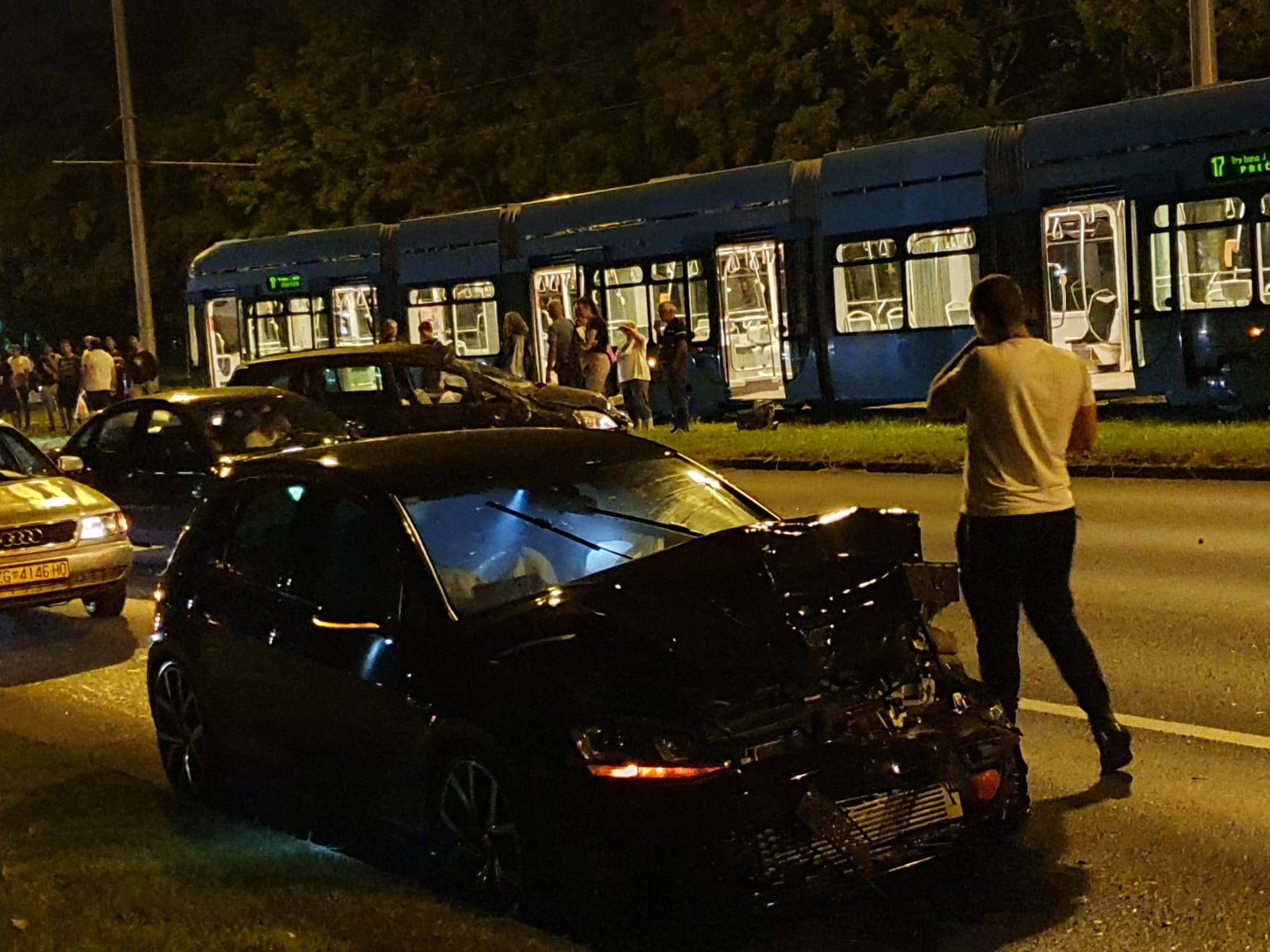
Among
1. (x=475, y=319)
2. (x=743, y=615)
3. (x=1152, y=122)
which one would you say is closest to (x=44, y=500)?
(x=743, y=615)

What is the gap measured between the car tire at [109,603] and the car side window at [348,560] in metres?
6.46

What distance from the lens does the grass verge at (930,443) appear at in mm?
16875

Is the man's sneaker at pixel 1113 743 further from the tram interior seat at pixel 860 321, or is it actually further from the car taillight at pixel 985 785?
the tram interior seat at pixel 860 321

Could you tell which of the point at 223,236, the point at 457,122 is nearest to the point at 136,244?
the point at 457,122

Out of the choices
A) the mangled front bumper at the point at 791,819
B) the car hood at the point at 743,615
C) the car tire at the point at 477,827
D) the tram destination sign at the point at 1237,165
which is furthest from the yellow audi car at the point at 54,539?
the tram destination sign at the point at 1237,165

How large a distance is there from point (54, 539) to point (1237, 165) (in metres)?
13.4

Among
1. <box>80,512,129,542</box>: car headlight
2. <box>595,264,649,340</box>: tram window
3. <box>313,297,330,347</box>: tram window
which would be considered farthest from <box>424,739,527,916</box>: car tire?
<box>313,297,330,347</box>: tram window

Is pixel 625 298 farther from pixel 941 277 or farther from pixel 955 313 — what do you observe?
pixel 955 313

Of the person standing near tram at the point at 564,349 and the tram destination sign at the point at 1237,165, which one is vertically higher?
the tram destination sign at the point at 1237,165

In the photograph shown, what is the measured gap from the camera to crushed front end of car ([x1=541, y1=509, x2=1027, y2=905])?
5.18m

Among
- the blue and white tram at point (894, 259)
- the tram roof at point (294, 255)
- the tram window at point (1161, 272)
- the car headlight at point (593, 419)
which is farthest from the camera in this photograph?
the tram roof at point (294, 255)

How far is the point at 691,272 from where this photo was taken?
86.9 feet

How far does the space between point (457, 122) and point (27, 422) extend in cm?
1289

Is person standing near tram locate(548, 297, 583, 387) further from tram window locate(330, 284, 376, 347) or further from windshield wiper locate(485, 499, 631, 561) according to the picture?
windshield wiper locate(485, 499, 631, 561)
